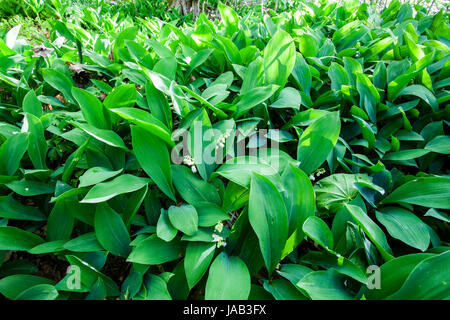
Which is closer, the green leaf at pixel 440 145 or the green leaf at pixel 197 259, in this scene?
the green leaf at pixel 197 259

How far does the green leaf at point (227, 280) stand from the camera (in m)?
0.90

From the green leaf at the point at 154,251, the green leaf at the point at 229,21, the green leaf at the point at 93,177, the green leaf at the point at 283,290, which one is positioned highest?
the green leaf at the point at 229,21

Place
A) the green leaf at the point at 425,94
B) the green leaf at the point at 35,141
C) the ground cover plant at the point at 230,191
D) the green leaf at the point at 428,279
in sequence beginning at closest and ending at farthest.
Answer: the green leaf at the point at 428,279, the ground cover plant at the point at 230,191, the green leaf at the point at 35,141, the green leaf at the point at 425,94

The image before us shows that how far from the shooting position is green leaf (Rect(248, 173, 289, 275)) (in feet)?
3.32

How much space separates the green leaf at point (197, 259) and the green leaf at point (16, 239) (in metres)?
0.69

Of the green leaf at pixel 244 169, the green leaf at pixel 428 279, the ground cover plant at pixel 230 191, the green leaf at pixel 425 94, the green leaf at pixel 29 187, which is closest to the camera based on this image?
the green leaf at pixel 428 279

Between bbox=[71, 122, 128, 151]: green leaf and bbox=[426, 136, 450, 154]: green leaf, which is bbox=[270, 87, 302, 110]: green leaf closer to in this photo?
bbox=[426, 136, 450, 154]: green leaf

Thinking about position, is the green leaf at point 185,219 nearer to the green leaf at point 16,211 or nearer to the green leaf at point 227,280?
the green leaf at point 227,280

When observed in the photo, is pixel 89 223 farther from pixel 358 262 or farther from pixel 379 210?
pixel 379 210

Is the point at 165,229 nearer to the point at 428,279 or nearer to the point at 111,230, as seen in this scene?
the point at 111,230

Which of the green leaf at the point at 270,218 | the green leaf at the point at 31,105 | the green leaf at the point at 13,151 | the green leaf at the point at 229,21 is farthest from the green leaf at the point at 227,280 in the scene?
the green leaf at the point at 229,21

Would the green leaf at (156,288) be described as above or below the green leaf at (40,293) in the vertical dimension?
below

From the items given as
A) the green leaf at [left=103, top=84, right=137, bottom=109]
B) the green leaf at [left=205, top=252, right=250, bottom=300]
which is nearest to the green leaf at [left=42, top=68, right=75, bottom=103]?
the green leaf at [left=103, top=84, right=137, bottom=109]
